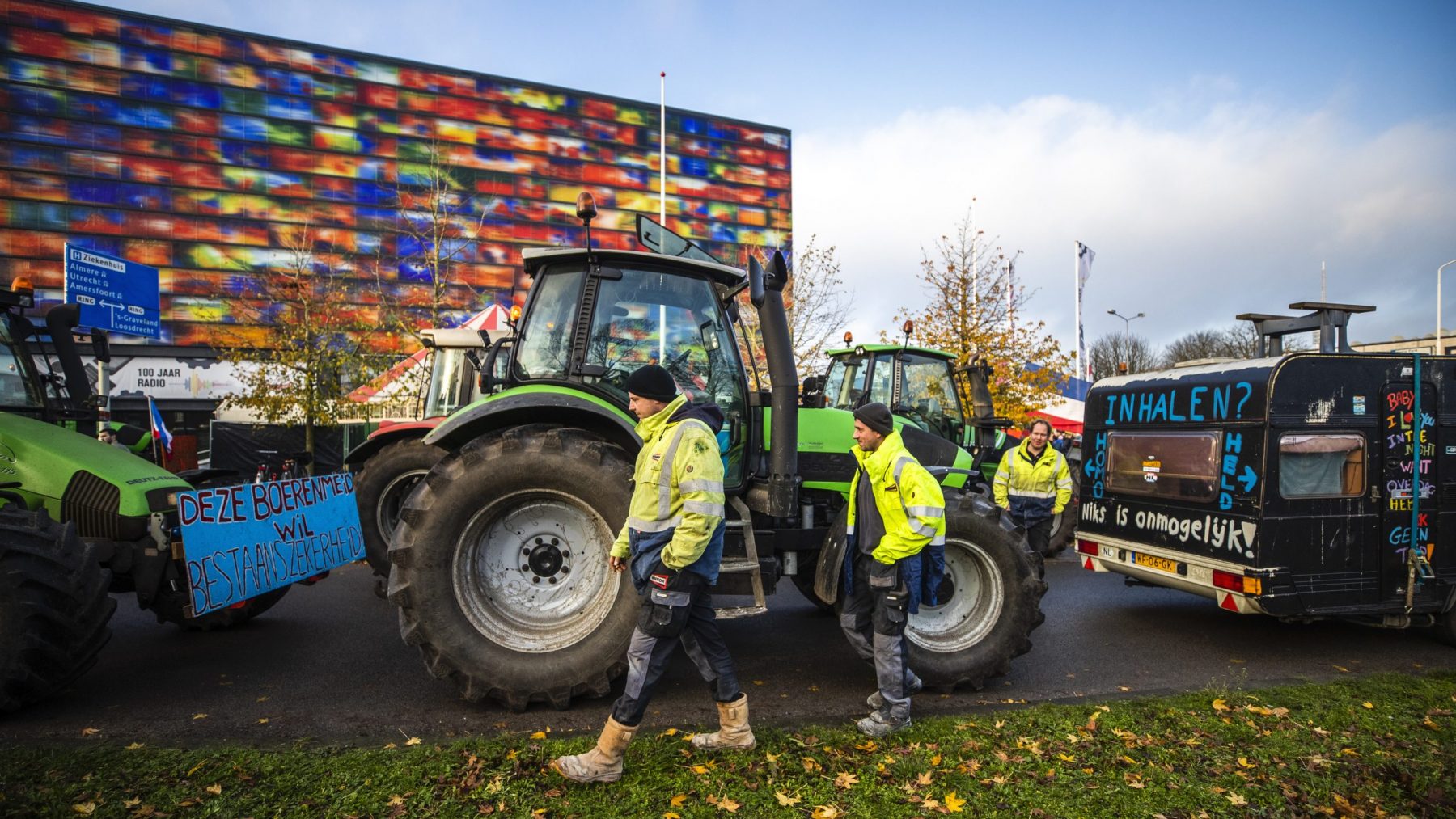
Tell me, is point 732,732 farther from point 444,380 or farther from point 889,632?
point 444,380

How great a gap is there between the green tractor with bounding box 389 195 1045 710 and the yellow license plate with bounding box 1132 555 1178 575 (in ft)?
7.53

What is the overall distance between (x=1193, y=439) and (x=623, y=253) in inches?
195

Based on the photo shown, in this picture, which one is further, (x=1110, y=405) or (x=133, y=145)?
(x=133, y=145)

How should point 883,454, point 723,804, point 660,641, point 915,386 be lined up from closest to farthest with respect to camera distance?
point 723,804
point 660,641
point 883,454
point 915,386

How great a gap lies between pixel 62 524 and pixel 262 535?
1107 mm

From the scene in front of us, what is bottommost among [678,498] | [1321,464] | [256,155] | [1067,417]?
[678,498]

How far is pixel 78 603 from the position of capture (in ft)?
13.1

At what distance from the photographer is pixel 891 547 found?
410 centimetres

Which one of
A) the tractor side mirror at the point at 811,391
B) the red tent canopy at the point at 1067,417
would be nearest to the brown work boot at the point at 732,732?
the tractor side mirror at the point at 811,391

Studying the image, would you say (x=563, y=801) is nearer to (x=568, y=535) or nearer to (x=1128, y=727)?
(x=568, y=535)

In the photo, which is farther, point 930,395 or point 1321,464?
point 930,395

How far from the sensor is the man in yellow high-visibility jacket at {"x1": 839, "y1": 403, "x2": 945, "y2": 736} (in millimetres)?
4102

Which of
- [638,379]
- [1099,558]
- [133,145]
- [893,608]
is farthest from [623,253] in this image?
[133,145]

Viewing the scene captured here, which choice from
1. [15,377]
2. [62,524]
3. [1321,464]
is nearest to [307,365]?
[15,377]
